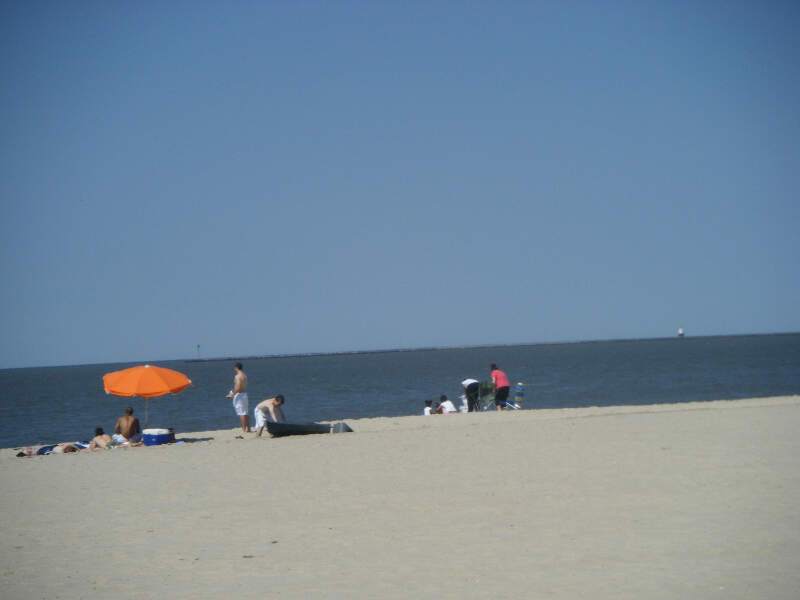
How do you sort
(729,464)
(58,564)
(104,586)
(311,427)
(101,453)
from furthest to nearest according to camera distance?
(311,427) < (101,453) < (729,464) < (58,564) < (104,586)

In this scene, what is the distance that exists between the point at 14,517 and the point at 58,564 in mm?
2704

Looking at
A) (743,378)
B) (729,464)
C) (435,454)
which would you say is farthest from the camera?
(743,378)

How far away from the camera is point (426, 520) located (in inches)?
308

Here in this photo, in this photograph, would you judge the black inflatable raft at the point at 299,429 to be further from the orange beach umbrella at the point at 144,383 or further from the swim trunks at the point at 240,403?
the orange beach umbrella at the point at 144,383

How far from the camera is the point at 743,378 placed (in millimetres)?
49750

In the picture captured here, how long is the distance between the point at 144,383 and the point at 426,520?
10559 millimetres

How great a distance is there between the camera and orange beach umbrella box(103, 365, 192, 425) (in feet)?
53.9

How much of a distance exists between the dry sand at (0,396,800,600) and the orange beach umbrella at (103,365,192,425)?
2.40 m

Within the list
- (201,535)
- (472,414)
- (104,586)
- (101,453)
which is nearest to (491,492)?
(201,535)

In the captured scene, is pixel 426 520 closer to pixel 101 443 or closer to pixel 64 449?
pixel 101 443

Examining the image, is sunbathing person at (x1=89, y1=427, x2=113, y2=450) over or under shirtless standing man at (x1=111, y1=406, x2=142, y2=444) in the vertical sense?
under

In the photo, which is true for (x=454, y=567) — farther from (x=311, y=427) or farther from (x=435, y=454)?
(x=311, y=427)

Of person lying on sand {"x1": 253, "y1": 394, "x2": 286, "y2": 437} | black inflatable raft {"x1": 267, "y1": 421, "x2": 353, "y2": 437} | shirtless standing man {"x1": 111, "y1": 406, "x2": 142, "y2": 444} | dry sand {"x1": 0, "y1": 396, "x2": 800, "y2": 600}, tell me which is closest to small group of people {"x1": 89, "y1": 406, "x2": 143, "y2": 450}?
shirtless standing man {"x1": 111, "y1": 406, "x2": 142, "y2": 444}

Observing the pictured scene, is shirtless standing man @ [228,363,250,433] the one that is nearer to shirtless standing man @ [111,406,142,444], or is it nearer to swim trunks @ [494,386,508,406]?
shirtless standing man @ [111,406,142,444]
